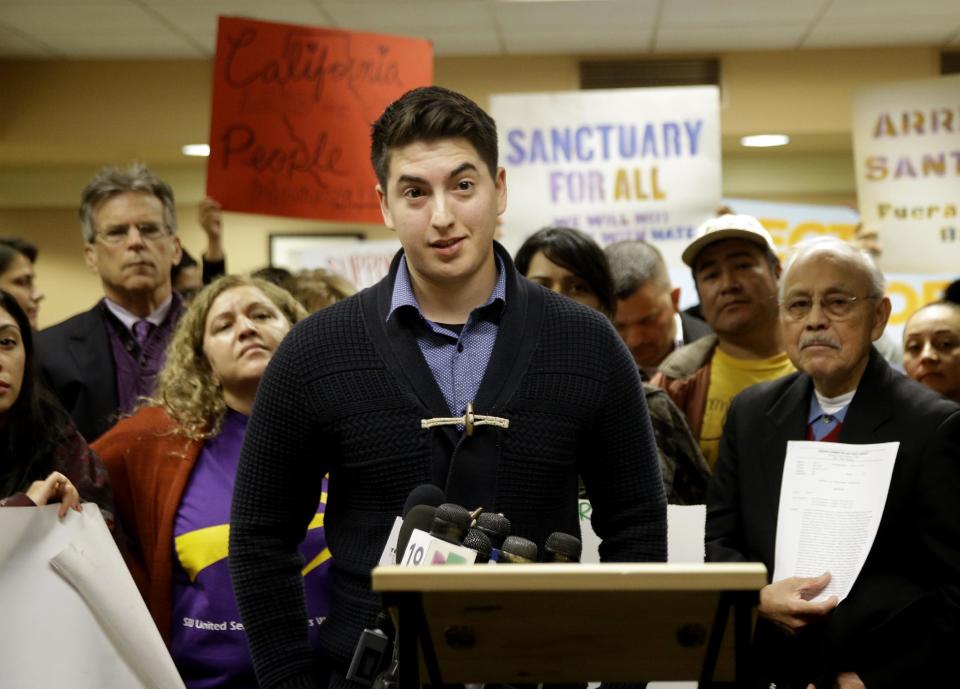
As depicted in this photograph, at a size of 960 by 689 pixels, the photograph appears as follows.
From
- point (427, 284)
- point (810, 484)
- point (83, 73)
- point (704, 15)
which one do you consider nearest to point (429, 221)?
point (427, 284)

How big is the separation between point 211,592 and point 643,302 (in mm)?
1732

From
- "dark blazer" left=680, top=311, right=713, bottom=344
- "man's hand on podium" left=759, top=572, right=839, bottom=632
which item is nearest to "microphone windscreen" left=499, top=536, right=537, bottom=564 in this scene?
"man's hand on podium" left=759, top=572, right=839, bottom=632

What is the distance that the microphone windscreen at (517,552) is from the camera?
153cm

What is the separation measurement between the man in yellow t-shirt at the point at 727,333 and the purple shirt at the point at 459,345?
1452 mm

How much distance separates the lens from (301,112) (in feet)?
13.5

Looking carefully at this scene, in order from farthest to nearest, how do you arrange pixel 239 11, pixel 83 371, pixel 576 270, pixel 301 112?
pixel 239 11, pixel 301 112, pixel 83 371, pixel 576 270

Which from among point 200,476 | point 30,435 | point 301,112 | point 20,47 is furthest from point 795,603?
point 20,47

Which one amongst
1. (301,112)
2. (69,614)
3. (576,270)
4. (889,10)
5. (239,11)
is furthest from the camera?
(889,10)

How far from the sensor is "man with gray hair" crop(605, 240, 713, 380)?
3.74m

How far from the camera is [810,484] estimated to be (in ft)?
8.11

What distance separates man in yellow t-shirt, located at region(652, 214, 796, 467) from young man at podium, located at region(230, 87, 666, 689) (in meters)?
1.37

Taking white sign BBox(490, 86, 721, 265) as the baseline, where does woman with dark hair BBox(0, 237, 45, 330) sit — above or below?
below

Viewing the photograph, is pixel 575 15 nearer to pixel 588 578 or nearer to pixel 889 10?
pixel 889 10

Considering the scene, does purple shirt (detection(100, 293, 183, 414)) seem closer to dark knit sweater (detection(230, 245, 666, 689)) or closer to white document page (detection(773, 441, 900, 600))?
dark knit sweater (detection(230, 245, 666, 689))
